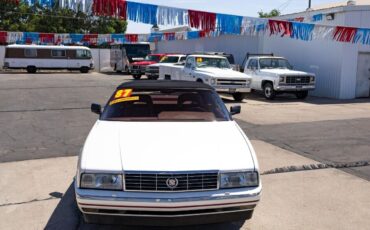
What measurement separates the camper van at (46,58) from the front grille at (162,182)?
35298 mm

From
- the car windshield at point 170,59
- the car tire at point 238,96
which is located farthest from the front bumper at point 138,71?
the car tire at point 238,96

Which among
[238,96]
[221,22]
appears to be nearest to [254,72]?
[238,96]

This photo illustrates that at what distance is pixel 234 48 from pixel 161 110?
21801 millimetres

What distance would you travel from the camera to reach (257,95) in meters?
20.1

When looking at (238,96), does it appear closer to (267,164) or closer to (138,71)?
(267,164)

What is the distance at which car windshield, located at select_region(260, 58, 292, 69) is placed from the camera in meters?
18.8

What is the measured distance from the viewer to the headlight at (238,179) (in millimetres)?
3871

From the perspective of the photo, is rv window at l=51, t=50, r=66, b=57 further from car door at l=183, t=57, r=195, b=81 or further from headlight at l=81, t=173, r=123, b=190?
headlight at l=81, t=173, r=123, b=190

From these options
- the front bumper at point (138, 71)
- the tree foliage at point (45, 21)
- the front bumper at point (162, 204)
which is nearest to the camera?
the front bumper at point (162, 204)

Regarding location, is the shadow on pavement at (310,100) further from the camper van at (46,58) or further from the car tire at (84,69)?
the camper van at (46,58)

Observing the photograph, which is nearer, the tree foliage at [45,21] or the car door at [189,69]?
the car door at [189,69]

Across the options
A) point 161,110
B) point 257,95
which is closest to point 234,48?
point 257,95

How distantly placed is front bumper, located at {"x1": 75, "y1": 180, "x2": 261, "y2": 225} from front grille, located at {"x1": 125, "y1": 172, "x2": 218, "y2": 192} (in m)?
0.05

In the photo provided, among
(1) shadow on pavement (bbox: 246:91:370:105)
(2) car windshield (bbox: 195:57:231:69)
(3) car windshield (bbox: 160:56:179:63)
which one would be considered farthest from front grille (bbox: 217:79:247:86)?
(3) car windshield (bbox: 160:56:179:63)
